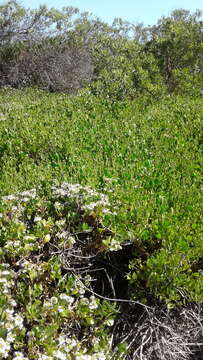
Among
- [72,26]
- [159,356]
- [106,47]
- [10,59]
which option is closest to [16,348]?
[159,356]

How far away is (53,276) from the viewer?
3443mm

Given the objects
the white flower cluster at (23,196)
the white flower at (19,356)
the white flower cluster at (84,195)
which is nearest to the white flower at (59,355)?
the white flower at (19,356)

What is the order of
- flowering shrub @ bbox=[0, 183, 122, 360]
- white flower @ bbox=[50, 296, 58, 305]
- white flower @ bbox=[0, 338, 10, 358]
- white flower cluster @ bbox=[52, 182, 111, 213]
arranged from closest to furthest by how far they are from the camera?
white flower @ bbox=[0, 338, 10, 358]
flowering shrub @ bbox=[0, 183, 122, 360]
white flower @ bbox=[50, 296, 58, 305]
white flower cluster @ bbox=[52, 182, 111, 213]

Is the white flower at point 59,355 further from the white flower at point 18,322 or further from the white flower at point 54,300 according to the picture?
the white flower at point 54,300

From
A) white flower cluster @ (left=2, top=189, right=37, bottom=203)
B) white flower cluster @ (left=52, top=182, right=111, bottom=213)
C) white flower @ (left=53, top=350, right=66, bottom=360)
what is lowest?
white flower @ (left=53, top=350, right=66, bottom=360)

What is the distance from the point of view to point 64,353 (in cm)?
304

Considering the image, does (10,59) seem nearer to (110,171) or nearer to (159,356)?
(110,171)

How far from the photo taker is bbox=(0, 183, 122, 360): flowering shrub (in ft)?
9.87

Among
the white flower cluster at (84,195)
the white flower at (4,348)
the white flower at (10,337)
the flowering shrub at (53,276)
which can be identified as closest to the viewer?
the white flower at (4,348)

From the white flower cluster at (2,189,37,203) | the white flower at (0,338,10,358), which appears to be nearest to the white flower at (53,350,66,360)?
the white flower at (0,338,10,358)

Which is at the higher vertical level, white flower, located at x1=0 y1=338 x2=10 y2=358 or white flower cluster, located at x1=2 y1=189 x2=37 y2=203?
white flower cluster, located at x1=2 y1=189 x2=37 y2=203

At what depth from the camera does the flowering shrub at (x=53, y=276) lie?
3.01m

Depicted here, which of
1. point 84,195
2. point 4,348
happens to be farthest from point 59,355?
point 84,195

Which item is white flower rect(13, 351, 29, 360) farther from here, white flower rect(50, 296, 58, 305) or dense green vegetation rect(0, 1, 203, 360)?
white flower rect(50, 296, 58, 305)
